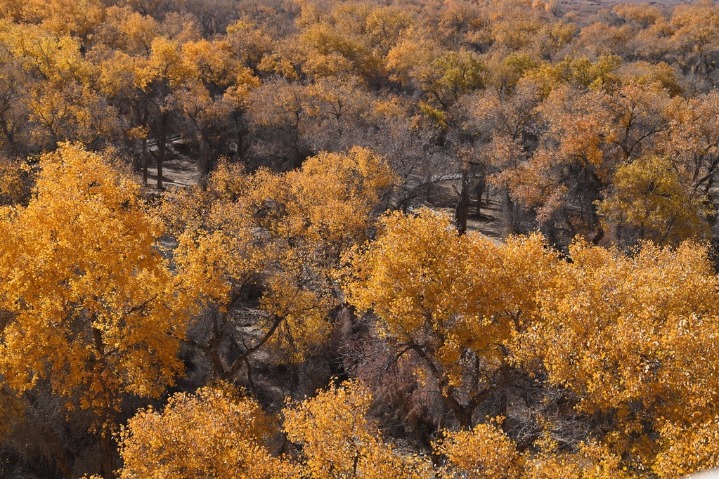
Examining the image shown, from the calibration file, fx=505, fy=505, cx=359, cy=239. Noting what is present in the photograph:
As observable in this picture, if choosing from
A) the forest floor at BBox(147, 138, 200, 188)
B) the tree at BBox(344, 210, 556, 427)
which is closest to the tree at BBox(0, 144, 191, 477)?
the tree at BBox(344, 210, 556, 427)

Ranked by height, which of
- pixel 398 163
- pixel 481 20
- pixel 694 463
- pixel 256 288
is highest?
pixel 481 20

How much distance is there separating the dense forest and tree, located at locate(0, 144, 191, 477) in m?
0.10

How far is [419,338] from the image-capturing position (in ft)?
68.0

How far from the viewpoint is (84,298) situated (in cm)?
1633

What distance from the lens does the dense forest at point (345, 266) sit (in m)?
14.3

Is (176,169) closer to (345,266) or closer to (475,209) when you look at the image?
(475,209)

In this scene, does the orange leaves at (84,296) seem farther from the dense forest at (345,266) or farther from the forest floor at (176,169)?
the forest floor at (176,169)

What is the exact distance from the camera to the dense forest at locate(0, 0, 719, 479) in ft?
47.0

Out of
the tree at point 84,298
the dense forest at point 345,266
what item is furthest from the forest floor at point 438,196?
the tree at point 84,298

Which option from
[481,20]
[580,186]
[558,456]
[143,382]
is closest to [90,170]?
[143,382]

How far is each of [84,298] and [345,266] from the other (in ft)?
37.6

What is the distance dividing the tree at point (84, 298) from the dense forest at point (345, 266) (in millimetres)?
104

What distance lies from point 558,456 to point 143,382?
1309 cm

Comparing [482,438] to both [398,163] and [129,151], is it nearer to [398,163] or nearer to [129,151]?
[398,163]
